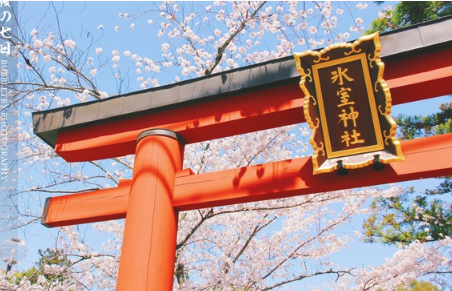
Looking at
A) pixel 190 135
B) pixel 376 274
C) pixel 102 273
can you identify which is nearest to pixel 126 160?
pixel 102 273

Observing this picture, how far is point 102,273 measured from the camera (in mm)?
6090

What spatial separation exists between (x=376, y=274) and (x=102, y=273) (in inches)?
171

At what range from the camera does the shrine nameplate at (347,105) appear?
2660mm

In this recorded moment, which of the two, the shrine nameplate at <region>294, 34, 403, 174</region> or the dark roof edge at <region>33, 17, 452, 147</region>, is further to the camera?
the dark roof edge at <region>33, 17, 452, 147</region>

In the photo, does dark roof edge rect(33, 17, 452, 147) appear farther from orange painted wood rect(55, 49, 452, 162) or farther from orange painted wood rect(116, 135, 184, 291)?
orange painted wood rect(116, 135, 184, 291)

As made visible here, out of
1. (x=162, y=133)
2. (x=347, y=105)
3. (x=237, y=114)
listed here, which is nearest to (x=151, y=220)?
(x=162, y=133)

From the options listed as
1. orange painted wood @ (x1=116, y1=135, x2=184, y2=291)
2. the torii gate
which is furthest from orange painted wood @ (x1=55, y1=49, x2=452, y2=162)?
orange painted wood @ (x1=116, y1=135, x2=184, y2=291)

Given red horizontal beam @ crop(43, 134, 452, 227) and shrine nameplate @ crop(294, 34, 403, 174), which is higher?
shrine nameplate @ crop(294, 34, 403, 174)

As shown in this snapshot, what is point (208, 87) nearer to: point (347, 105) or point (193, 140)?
point (193, 140)

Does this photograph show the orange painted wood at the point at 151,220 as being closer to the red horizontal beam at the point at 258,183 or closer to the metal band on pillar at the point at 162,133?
the metal band on pillar at the point at 162,133

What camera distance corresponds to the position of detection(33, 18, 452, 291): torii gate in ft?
8.96

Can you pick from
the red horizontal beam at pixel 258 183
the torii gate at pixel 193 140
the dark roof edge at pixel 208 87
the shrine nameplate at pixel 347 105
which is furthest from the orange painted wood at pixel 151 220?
the shrine nameplate at pixel 347 105

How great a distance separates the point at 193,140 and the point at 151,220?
866mm

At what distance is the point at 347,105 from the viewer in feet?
9.29
